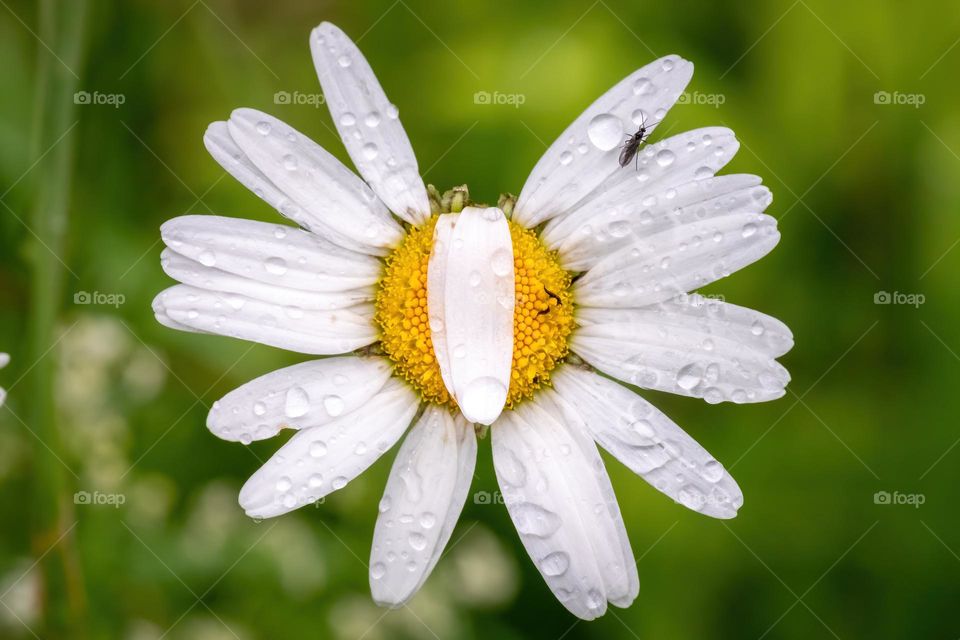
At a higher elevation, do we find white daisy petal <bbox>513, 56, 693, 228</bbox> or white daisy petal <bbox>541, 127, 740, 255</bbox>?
white daisy petal <bbox>513, 56, 693, 228</bbox>

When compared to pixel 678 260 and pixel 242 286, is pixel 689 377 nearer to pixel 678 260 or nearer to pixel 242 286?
pixel 678 260

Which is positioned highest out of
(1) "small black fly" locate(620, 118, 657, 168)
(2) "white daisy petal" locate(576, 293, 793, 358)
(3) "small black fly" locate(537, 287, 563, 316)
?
(1) "small black fly" locate(620, 118, 657, 168)

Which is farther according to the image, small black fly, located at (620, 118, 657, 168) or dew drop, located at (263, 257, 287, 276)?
dew drop, located at (263, 257, 287, 276)

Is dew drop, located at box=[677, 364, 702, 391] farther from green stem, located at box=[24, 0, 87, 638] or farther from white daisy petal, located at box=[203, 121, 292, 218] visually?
green stem, located at box=[24, 0, 87, 638]

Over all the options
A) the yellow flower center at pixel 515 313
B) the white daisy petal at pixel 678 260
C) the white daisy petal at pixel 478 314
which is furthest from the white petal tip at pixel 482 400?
the white daisy petal at pixel 678 260

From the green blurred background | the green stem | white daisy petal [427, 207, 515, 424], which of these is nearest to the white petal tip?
white daisy petal [427, 207, 515, 424]


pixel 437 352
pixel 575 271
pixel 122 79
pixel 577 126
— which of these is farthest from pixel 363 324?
pixel 122 79

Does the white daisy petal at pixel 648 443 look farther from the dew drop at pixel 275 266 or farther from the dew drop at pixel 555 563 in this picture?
the dew drop at pixel 275 266

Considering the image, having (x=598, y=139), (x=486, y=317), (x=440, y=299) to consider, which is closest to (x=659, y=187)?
(x=598, y=139)
